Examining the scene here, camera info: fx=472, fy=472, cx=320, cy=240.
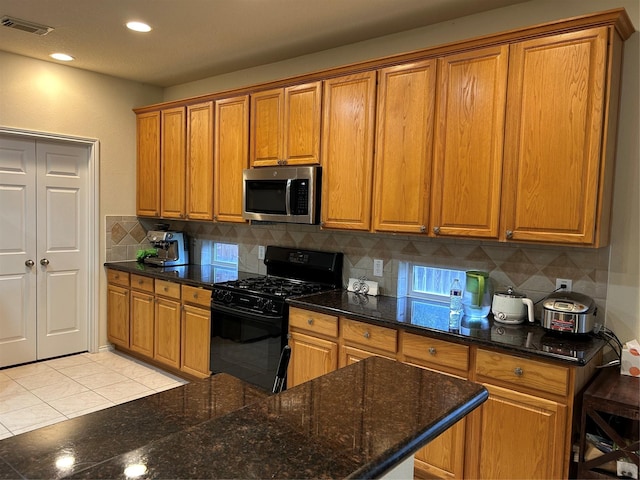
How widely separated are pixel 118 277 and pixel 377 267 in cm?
268

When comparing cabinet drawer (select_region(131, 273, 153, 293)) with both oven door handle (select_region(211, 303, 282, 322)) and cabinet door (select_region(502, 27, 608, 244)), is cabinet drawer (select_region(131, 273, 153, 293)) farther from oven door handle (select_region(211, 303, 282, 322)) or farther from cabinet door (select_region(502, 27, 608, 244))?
cabinet door (select_region(502, 27, 608, 244))

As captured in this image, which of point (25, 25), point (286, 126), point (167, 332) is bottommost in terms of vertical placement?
point (167, 332)

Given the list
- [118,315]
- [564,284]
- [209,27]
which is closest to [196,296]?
[118,315]

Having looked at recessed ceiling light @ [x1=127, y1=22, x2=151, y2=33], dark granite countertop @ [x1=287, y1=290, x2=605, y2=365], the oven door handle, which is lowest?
the oven door handle

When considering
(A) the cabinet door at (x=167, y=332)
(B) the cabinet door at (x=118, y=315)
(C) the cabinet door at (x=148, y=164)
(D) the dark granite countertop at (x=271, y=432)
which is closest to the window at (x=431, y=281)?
(D) the dark granite countertop at (x=271, y=432)

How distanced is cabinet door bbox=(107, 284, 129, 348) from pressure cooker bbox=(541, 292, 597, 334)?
3690mm

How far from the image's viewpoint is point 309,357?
3035 millimetres

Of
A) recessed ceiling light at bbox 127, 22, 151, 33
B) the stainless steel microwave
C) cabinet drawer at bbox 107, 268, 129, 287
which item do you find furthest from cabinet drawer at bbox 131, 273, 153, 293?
recessed ceiling light at bbox 127, 22, 151, 33

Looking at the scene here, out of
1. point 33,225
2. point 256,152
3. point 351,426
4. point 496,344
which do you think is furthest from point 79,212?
point 351,426

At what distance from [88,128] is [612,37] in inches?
169

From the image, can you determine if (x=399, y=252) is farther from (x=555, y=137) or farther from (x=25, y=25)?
(x=25, y=25)

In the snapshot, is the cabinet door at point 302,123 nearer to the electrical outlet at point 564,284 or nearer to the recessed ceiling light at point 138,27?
the recessed ceiling light at point 138,27

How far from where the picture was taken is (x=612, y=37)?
221 cm

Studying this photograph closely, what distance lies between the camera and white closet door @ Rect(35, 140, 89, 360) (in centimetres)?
438
